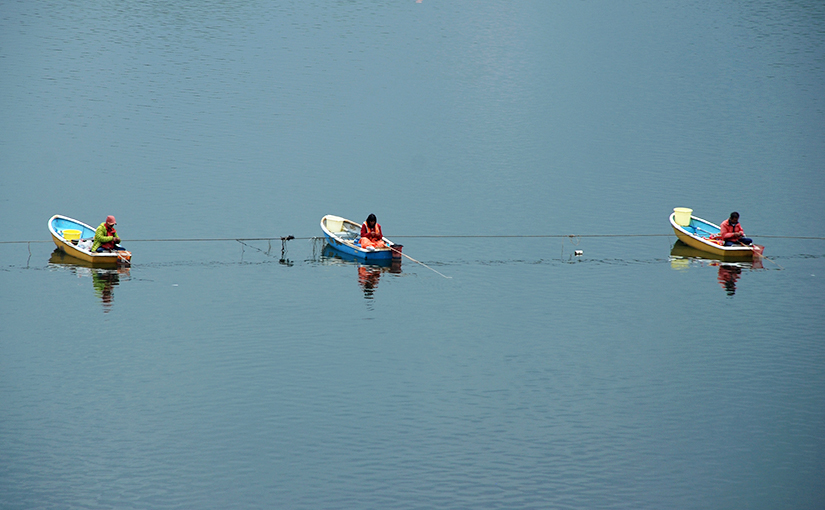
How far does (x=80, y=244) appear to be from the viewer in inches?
1153

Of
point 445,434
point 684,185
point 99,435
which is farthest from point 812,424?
point 684,185

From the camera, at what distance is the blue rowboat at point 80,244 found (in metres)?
28.9

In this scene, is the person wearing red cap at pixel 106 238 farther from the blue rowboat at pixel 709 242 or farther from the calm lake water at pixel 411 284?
the blue rowboat at pixel 709 242

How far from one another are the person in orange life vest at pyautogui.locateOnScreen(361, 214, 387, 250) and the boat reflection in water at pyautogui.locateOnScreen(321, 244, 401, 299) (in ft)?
2.10

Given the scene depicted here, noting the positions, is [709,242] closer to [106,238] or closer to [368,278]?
[368,278]

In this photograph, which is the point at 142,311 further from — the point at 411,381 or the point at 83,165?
the point at 83,165

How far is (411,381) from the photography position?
841 inches

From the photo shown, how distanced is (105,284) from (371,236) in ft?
27.0

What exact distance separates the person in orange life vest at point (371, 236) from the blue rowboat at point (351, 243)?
0.60ft

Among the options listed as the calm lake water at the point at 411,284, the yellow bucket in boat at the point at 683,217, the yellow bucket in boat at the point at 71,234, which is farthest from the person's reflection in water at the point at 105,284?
the yellow bucket in boat at the point at 683,217

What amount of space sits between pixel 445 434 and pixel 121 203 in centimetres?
2506

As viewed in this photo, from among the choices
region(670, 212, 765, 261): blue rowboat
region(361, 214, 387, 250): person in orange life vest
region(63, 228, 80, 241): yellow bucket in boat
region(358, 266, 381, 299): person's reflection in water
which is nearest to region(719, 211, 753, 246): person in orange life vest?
region(670, 212, 765, 261): blue rowboat

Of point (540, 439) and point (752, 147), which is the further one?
point (752, 147)

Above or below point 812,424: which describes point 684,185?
above
